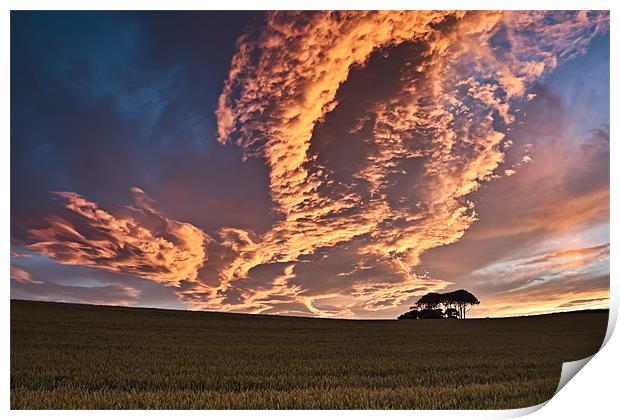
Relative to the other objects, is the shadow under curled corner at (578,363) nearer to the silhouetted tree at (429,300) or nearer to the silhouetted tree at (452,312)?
the silhouetted tree at (429,300)

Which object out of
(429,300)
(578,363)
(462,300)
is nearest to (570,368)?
(578,363)

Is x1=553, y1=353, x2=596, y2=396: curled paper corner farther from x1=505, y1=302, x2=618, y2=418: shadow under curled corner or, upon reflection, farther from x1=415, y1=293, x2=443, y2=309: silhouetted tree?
x1=415, y1=293, x2=443, y2=309: silhouetted tree

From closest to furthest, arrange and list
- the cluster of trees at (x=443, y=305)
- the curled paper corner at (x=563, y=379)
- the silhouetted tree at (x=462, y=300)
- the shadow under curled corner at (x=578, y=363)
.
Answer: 1. the curled paper corner at (x=563, y=379)
2. the shadow under curled corner at (x=578, y=363)
3. the silhouetted tree at (x=462, y=300)
4. the cluster of trees at (x=443, y=305)

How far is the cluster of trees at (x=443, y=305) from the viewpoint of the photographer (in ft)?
29.1

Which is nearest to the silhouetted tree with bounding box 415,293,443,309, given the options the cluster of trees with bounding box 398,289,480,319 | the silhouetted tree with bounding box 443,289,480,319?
the cluster of trees with bounding box 398,289,480,319

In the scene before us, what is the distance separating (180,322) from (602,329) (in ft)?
32.7

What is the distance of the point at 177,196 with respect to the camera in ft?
26.4

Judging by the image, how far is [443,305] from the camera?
31.1 ft

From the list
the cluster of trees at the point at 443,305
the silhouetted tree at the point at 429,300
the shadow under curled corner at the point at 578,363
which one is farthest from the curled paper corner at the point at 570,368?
the silhouetted tree at the point at 429,300

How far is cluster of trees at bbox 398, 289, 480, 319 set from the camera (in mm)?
8867

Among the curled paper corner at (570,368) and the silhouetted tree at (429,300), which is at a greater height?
the silhouetted tree at (429,300)

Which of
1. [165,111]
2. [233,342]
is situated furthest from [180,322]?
[165,111]

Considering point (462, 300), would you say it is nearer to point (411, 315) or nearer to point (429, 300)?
point (429, 300)

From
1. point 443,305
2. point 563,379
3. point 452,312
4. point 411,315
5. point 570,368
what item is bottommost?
point 563,379
